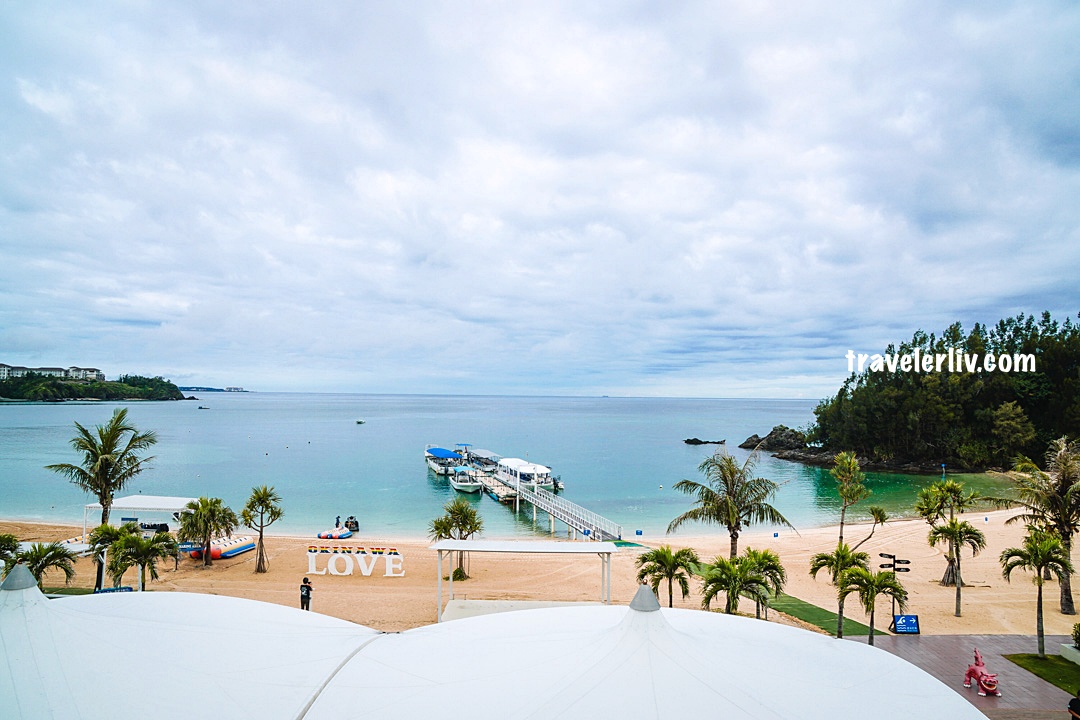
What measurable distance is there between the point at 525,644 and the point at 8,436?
104 meters

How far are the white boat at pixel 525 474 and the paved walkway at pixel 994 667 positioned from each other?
31.3 metres

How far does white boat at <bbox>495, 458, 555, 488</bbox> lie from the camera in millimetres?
44188

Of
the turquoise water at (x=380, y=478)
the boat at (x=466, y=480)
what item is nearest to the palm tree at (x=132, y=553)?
the turquoise water at (x=380, y=478)

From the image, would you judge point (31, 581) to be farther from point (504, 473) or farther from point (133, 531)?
point (504, 473)

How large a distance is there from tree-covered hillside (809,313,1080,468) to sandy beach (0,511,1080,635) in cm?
3643

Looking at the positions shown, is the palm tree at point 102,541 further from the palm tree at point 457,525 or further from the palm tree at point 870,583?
the palm tree at point 870,583

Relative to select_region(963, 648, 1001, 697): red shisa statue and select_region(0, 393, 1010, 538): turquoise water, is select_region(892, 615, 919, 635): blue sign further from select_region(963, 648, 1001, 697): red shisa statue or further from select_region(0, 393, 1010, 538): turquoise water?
select_region(0, 393, 1010, 538): turquoise water

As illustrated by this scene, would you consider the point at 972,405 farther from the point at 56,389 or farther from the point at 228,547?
the point at 56,389

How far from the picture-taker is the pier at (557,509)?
29.5 meters

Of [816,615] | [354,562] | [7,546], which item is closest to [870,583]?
[816,615]

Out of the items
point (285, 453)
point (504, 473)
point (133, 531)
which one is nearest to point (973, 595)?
point (133, 531)

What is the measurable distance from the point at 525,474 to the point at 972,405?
47.9 m

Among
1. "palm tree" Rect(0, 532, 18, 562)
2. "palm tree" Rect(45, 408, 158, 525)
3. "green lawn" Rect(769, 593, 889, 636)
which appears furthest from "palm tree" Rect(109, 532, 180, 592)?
"green lawn" Rect(769, 593, 889, 636)

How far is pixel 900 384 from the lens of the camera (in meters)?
64.8
